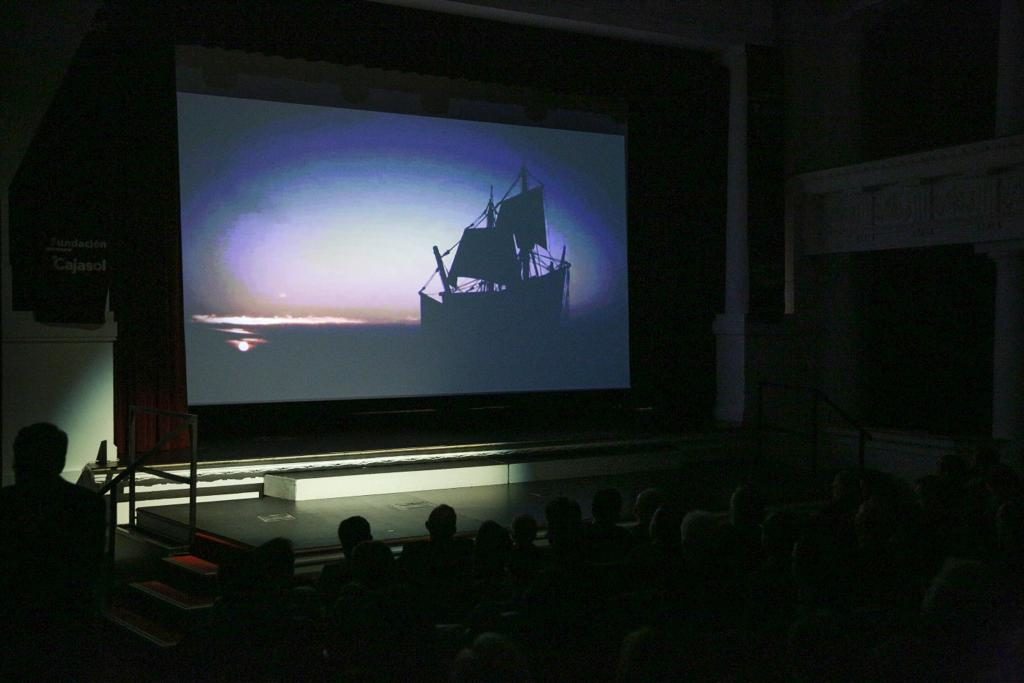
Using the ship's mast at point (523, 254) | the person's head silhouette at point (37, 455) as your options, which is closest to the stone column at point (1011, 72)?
the ship's mast at point (523, 254)

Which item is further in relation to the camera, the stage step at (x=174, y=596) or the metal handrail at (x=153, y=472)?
the metal handrail at (x=153, y=472)

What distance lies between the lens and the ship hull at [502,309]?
354 inches

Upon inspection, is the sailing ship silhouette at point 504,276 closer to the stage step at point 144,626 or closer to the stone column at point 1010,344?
the stone column at point 1010,344

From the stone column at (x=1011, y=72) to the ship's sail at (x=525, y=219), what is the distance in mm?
3905

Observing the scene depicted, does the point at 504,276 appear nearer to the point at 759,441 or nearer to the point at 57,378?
the point at 759,441

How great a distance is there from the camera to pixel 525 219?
9.40m

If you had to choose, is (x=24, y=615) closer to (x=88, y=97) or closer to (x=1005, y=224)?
(x=88, y=97)

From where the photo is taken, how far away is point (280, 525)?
619 cm

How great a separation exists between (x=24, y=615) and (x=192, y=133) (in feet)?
20.5

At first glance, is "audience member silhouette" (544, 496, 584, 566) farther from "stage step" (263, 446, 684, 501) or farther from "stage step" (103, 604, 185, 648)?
"stage step" (263, 446, 684, 501)

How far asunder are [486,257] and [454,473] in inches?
88.1

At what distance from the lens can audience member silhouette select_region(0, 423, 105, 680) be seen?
2400 millimetres

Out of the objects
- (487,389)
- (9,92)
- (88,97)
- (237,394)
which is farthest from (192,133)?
(9,92)

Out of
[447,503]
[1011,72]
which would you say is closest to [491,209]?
[447,503]
